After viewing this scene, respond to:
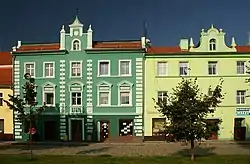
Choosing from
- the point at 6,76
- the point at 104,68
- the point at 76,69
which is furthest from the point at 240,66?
the point at 6,76

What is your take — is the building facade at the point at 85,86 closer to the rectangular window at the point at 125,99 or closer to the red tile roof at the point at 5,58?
the rectangular window at the point at 125,99

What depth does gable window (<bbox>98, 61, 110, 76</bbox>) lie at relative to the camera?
50469 mm

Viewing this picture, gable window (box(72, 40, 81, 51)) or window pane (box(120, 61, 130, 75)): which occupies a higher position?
gable window (box(72, 40, 81, 51))

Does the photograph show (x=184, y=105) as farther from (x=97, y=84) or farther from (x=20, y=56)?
(x=20, y=56)

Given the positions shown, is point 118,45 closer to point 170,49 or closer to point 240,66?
point 170,49

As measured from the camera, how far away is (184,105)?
90.2ft

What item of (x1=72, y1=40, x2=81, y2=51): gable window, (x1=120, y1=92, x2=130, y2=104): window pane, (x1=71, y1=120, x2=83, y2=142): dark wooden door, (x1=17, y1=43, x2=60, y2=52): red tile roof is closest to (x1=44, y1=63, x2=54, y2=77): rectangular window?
(x1=17, y1=43, x2=60, y2=52): red tile roof

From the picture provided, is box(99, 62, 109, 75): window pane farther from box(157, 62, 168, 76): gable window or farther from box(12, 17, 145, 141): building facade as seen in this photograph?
box(157, 62, 168, 76): gable window

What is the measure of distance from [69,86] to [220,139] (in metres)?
18.0

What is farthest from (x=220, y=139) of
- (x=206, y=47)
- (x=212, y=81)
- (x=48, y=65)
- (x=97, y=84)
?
(x=48, y=65)

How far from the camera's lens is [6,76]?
2201 inches

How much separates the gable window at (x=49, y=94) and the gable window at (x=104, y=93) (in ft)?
17.9

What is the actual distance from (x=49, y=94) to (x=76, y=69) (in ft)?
14.1

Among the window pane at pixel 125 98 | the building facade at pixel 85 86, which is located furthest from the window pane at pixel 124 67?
the window pane at pixel 125 98
